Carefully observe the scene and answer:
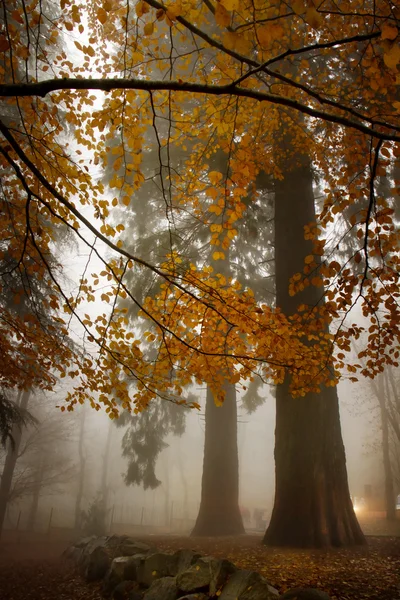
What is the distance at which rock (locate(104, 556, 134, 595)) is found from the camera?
5301 mm

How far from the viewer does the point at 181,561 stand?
4801 mm

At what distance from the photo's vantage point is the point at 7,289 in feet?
24.4

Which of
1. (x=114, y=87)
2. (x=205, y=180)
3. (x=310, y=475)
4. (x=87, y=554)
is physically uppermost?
(x=205, y=180)

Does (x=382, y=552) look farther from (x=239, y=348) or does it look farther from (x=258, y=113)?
(x=258, y=113)

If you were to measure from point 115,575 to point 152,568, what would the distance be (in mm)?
877

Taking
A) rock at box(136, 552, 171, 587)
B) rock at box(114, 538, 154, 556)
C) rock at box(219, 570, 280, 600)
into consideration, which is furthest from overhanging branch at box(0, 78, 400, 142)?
rock at box(114, 538, 154, 556)

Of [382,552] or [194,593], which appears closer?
[194,593]

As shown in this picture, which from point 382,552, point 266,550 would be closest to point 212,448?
point 266,550

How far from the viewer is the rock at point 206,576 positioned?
393 cm

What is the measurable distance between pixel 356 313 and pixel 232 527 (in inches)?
1956

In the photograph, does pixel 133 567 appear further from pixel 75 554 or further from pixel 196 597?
pixel 75 554

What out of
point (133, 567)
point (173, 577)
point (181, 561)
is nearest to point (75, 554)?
point (133, 567)

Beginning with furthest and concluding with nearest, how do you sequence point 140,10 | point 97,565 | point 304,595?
point 97,565, point 140,10, point 304,595

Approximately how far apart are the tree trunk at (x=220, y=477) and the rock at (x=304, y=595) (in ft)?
19.1
